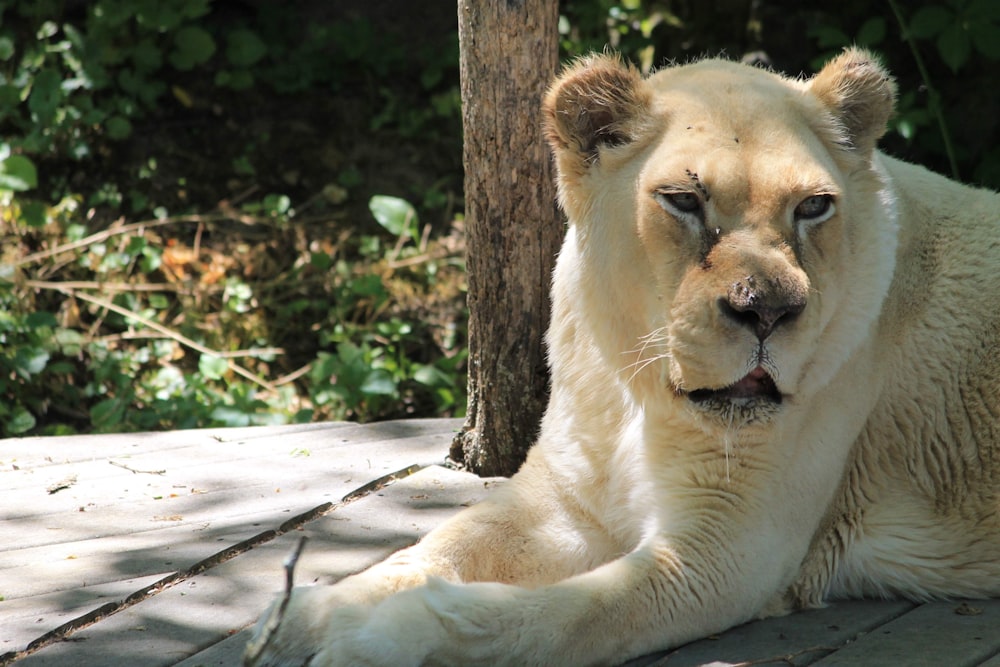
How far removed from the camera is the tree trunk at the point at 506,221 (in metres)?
3.87

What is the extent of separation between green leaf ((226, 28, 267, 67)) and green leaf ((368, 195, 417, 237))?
6.12ft

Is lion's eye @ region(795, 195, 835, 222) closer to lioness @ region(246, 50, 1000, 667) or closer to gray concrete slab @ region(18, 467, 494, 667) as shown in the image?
lioness @ region(246, 50, 1000, 667)

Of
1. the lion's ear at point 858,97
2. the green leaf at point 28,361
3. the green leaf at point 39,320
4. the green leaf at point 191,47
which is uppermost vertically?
the green leaf at point 191,47

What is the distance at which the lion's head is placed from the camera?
262 centimetres

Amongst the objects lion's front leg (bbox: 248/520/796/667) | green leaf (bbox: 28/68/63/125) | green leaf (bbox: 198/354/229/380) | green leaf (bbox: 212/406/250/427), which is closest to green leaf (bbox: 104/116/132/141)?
green leaf (bbox: 28/68/63/125)

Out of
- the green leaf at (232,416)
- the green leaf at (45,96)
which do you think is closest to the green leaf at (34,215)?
the green leaf at (45,96)

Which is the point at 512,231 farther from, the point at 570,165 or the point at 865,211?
the point at 865,211

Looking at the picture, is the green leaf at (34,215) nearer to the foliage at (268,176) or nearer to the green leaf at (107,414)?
the foliage at (268,176)

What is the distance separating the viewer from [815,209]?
9.15 ft

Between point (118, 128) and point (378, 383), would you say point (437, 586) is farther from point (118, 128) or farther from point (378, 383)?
point (118, 128)

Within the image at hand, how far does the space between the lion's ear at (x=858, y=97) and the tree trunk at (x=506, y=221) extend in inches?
44.2

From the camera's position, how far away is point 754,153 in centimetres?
278

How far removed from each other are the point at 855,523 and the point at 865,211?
2.92 ft

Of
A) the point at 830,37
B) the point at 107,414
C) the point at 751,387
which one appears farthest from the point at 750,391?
the point at 830,37
